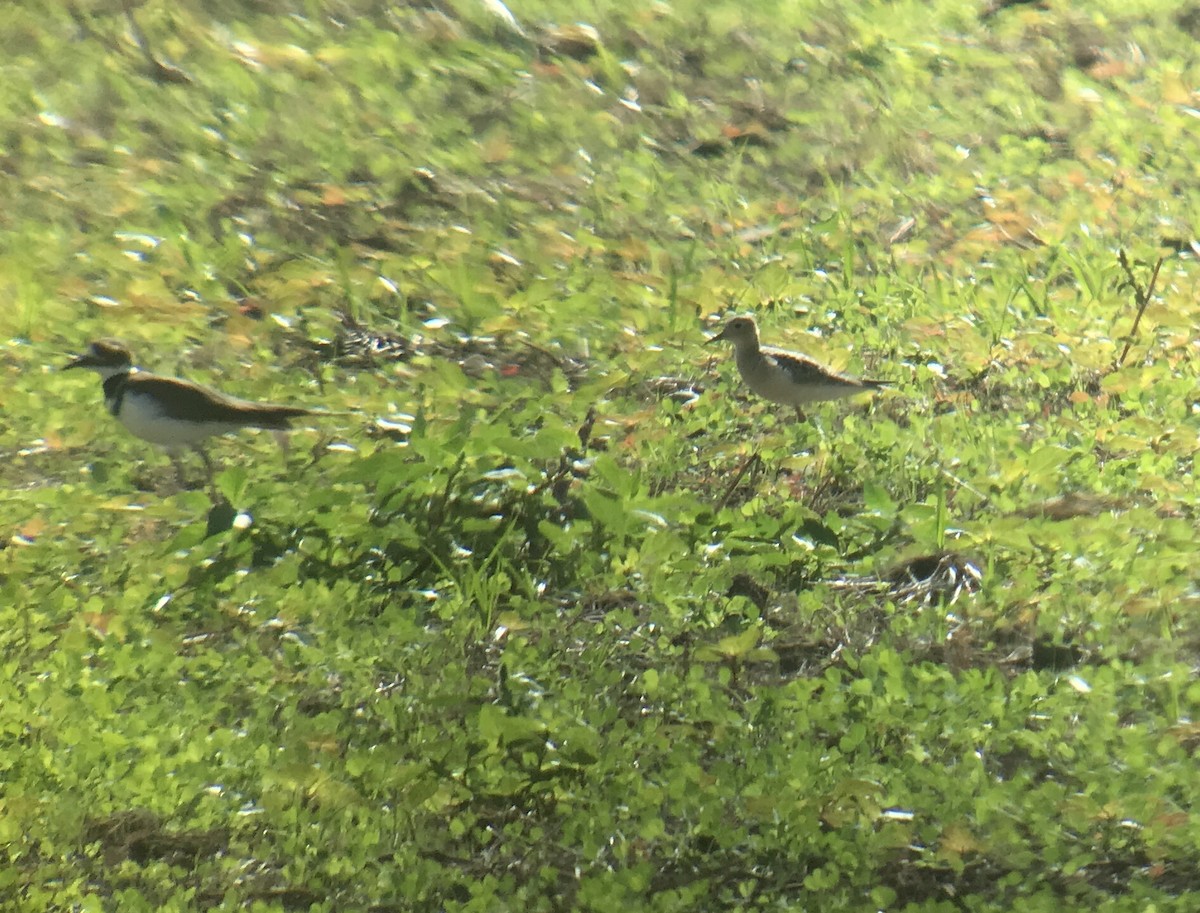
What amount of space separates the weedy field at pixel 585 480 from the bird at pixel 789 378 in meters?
0.14

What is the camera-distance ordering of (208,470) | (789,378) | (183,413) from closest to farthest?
(183,413), (208,470), (789,378)

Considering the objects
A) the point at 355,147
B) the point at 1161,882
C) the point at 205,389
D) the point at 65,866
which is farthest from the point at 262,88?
the point at 1161,882

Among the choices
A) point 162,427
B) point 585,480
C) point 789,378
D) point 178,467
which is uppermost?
point 789,378

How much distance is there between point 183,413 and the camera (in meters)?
5.23

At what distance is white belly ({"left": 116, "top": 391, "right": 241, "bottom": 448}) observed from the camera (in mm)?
5238

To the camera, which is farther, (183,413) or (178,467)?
(178,467)

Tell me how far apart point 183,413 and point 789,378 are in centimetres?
221

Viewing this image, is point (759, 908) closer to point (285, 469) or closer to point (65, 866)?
point (65, 866)

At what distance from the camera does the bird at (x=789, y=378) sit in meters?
5.81

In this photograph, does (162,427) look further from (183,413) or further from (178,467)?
(178,467)

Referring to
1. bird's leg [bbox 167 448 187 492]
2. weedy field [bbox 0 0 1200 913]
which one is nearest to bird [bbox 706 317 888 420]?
weedy field [bbox 0 0 1200 913]

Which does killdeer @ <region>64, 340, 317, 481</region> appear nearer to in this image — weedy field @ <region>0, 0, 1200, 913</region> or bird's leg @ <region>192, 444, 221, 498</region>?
bird's leg @ <region>192, 444, 221, 498</region>

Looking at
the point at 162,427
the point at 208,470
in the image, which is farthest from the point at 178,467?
the point at 162,427

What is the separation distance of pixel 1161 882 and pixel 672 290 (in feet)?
12.2
